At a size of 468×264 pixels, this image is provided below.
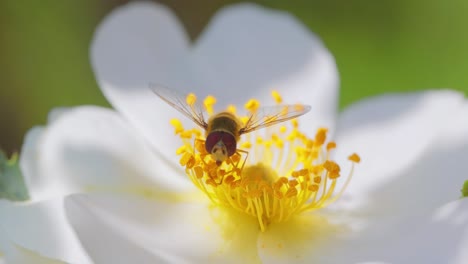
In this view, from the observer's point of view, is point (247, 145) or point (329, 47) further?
point (329, 47)

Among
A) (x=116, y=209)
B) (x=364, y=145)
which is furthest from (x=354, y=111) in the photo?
(x=116, y=209)

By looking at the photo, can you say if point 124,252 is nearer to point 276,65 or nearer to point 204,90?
point 204,90

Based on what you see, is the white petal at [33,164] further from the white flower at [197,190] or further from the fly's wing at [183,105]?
the fly's wing at [183,105]

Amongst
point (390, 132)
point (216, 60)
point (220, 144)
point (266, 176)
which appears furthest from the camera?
point (216, 60)

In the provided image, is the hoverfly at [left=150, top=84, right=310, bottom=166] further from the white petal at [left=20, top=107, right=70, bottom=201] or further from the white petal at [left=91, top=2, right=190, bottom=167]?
the white petal at [left=20, top=107, right=70, bottom=201]

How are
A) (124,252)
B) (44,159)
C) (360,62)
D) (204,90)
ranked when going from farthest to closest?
1. (360,62)
2. (204,90)
3. (44,159)
4. (124,252)

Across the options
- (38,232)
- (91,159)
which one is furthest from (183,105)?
(38,232)

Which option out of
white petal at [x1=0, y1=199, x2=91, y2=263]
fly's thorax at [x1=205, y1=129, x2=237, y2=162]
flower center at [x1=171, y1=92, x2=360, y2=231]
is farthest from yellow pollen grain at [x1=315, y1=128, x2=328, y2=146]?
white petal at [x1=0, y1=199, x2=91, y2=263]

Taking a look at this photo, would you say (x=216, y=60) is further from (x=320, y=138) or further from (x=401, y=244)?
(x=401, y=244)
